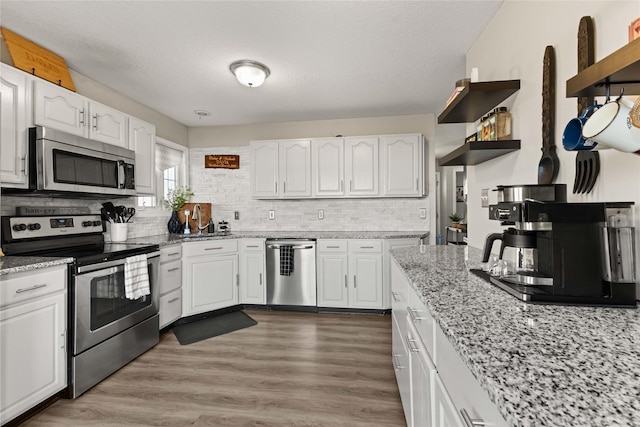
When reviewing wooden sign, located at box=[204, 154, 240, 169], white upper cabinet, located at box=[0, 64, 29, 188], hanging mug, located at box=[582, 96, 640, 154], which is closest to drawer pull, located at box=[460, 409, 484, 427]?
hanging mug, located at box=[582, 96, 640, 154]

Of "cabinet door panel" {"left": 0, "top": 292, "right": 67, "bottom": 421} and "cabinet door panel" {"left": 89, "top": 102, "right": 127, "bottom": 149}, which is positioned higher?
"cabinet door panel" {"left": 89, "top": 102, "right": 127, "bottom": 149}

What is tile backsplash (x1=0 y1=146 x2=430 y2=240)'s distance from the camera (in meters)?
4.36

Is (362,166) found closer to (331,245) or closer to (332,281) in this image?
(331,245)

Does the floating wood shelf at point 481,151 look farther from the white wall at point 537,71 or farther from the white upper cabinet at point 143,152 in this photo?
the white upper cabinet at point 143,152

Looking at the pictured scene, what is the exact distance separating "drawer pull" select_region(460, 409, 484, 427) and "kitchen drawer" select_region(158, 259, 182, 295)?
303cm

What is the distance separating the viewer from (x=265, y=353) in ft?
9.04

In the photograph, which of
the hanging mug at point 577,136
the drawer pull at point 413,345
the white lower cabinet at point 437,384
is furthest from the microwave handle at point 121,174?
the hanging mug at point 577,136

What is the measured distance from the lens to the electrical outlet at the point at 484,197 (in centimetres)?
226

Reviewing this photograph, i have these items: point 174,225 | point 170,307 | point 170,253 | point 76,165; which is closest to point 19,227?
point 76,165

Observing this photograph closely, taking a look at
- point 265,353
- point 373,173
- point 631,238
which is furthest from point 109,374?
point 373,173

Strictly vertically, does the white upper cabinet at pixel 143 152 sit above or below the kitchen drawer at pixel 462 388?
above

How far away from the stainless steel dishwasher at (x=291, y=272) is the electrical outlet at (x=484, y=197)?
6.70ft

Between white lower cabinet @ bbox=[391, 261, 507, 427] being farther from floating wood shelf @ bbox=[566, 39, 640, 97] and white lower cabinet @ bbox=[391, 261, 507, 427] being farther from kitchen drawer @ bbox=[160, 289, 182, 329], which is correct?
kitchen drawer @ bbox=[160, 289, 182, 329]

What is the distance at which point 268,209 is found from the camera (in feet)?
15.5
